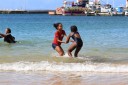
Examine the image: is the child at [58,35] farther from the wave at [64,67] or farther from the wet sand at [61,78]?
the wet sand at [61,78]

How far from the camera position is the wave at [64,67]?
10703mm

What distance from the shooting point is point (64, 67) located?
1105 centimetres

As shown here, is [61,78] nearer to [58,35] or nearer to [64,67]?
[64,67]

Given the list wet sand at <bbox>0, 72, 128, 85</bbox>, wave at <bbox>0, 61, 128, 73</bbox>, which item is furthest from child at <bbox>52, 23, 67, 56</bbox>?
wet sand at <bbox>0, 72, 128, 85</bbox>

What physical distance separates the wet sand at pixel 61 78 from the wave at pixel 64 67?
54cm

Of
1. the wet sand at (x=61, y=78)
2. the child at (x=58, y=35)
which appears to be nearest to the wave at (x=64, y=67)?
the wet sand at (x=61, y=78)

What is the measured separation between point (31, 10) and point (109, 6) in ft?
214

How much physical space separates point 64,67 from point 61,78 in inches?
63.8

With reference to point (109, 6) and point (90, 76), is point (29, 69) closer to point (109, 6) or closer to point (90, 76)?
point (90, 76)

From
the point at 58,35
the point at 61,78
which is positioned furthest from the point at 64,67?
the point at 58,35

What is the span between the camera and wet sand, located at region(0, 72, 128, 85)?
8.80m

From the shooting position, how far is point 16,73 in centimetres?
1038

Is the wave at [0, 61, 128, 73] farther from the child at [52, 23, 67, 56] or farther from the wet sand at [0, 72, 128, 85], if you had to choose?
the child at [52, 23, 67, 56]

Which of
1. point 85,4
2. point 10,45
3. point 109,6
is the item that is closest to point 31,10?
point 85,4
